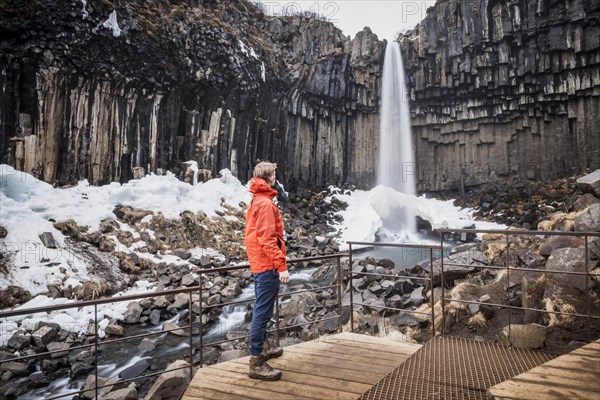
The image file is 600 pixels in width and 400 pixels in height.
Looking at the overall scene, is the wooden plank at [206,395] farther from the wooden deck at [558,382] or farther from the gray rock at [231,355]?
the gray rock at [231,355]

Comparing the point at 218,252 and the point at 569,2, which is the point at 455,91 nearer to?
the point at 569,2

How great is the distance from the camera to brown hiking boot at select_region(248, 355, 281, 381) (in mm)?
3469

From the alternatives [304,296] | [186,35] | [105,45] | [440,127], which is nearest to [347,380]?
[304,296]

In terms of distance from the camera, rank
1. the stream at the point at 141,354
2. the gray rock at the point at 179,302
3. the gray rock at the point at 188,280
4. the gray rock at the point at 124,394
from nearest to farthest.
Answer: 1. the gray rock at the point at 124,394
2. the stream at the point at 141,354
3. the gray rock at the point at 179,302
4. the gray rock at the point at 188,280

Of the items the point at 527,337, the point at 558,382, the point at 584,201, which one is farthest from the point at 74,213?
the point at 584,201

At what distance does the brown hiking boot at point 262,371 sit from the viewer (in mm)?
3469

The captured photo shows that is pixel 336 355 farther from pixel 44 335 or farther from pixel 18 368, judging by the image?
pixel 44 335

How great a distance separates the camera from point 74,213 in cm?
1371

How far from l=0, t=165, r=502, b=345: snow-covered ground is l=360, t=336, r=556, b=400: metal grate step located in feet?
27.1

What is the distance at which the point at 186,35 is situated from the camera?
20.5 meters

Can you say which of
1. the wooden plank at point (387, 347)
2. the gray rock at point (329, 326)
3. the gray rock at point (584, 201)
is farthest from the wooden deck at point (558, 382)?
the gray rock at point (584, 201)

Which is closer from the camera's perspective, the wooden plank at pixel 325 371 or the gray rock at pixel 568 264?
the wooden plank at pixel 325 371

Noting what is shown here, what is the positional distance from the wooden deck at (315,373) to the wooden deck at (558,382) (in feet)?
3.99

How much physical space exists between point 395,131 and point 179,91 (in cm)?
2171
